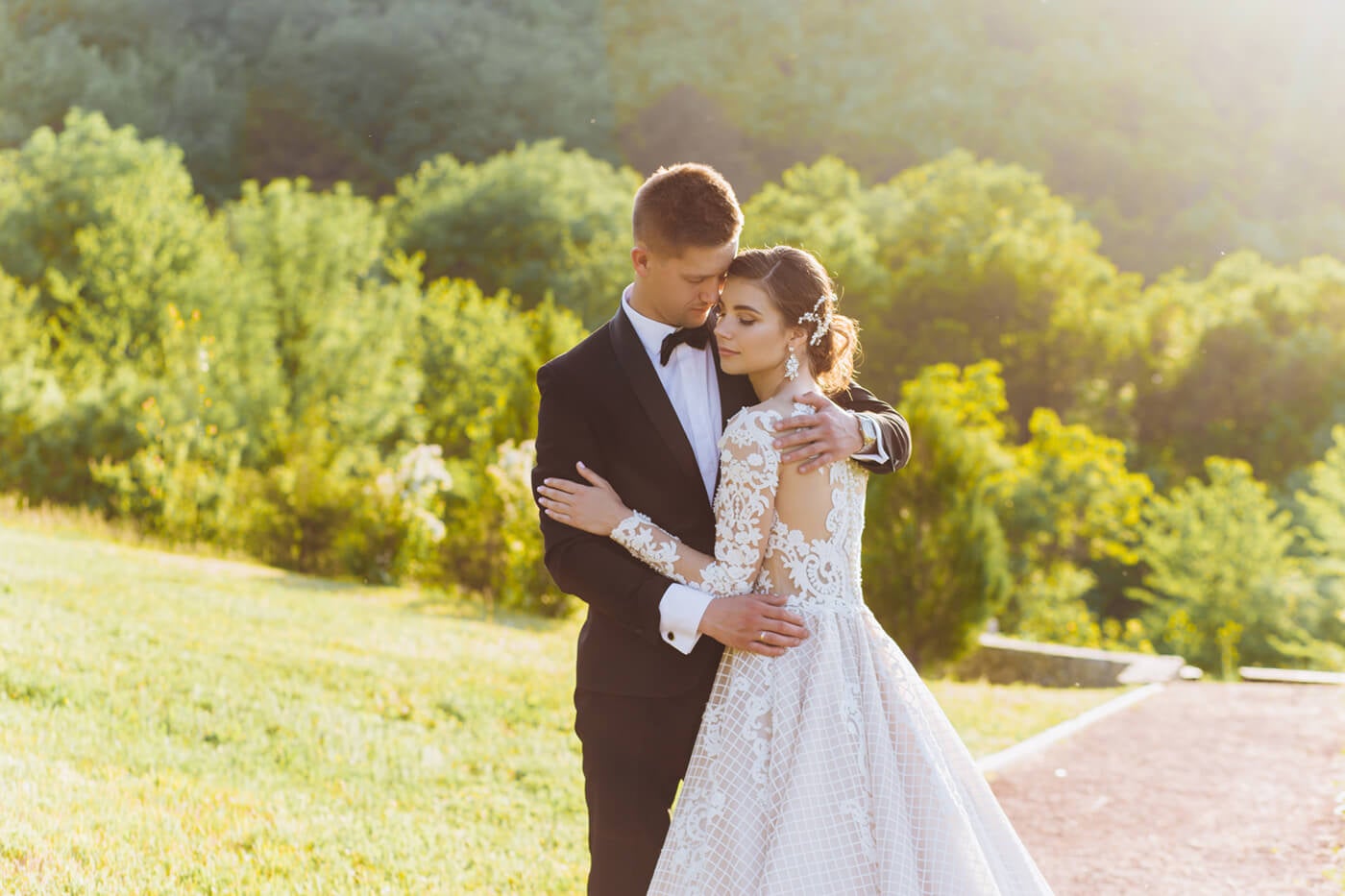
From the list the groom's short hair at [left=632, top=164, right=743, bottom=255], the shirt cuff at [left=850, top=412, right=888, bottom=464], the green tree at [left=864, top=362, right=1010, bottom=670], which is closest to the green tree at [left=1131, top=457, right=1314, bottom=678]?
the green tree at [left=864, top=362, right=1010, bottom=670]

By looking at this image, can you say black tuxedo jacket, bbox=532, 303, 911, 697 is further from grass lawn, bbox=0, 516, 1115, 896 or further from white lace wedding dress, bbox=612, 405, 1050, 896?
grass lawn, bbox=0, 516, 1115, 896

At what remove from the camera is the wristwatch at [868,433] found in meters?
2.54

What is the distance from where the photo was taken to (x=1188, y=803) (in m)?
6.00

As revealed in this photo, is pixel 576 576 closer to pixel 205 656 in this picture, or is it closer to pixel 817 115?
pixel 205 656

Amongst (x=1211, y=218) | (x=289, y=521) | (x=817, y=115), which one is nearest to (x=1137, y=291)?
(x=1211, y=218)

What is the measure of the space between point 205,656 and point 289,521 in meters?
5.48

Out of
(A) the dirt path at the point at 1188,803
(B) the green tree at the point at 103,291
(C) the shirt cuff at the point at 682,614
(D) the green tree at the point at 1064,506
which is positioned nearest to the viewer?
(C) the shirt cuff at the point at 682,614

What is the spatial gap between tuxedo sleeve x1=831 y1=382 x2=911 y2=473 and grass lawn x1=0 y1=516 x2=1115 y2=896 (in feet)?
7.98

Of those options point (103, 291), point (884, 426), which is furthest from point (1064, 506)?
point (884, 426)

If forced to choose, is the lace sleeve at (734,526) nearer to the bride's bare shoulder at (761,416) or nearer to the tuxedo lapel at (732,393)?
the bride's bare shoulder at (761,416)

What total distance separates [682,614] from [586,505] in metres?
0.31

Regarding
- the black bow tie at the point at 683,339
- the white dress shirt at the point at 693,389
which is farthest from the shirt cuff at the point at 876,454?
the black bow tie at the point at 683,339

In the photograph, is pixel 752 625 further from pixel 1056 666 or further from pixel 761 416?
pixel 1056 666

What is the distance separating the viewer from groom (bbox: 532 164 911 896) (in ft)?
8.16
